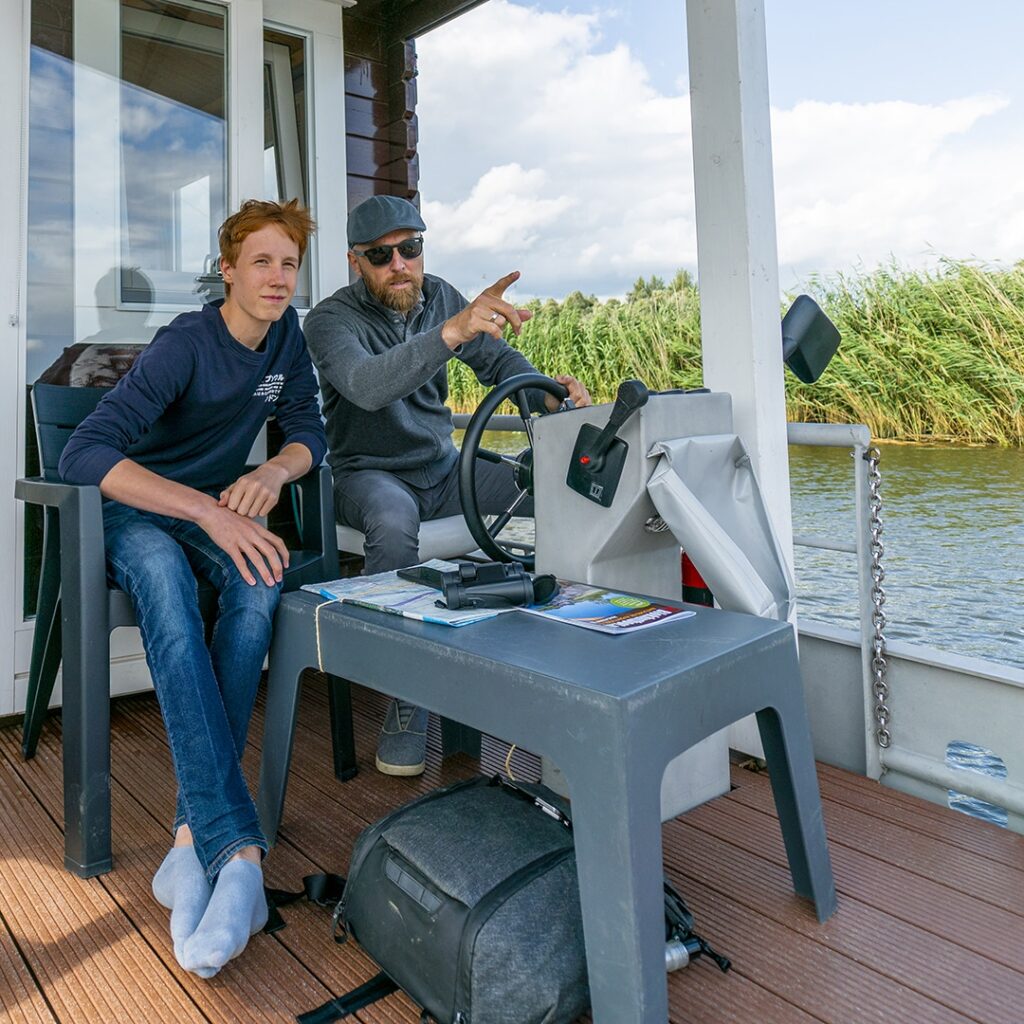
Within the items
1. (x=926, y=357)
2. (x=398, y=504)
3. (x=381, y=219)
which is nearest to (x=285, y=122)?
(x=381, y=219)

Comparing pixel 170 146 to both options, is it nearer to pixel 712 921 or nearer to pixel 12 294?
pixel 12 294

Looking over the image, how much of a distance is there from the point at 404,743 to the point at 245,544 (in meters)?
0.62

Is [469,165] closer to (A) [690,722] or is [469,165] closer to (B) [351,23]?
(B) [351,23]


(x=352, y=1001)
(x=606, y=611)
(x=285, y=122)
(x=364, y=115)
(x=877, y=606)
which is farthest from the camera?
(x=364, y=115)

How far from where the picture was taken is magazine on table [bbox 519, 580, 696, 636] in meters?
1.23

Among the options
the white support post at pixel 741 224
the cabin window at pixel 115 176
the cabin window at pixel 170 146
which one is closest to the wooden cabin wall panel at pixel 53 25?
the cabin window at pixel 115 176

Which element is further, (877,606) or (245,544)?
(877,606)

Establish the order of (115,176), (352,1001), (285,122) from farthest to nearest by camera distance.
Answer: (285,122) < (115,176) < (352,1001)

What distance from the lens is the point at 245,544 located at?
1.62 metres

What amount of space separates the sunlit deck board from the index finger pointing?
1056mm

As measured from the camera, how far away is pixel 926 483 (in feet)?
11.8

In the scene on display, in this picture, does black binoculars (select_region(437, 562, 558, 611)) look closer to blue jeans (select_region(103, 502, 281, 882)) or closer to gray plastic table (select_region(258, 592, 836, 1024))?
gray plastic table (select_region(258, 592, 836, 1024))

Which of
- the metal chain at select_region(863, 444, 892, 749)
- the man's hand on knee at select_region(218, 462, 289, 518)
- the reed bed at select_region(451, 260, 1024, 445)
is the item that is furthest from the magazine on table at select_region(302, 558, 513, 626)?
the reed bed at select_region(451, 260, 1024, 445)

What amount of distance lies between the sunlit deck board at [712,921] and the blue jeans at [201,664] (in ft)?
0.59
